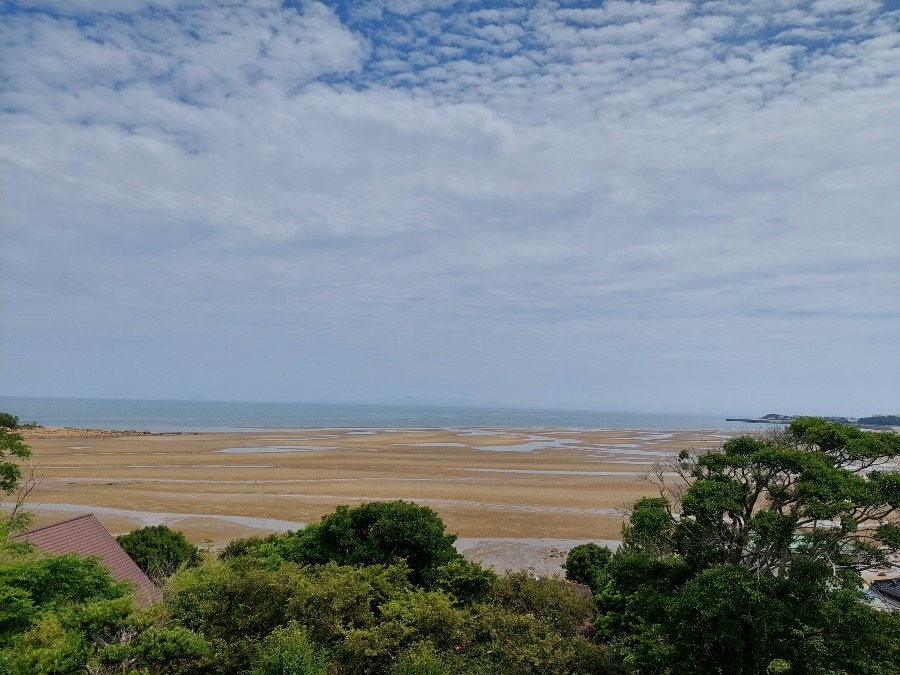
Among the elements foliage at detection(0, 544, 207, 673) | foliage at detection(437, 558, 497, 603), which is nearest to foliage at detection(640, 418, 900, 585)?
foliage at detection(437, 558, 497, 603)

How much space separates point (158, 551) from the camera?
62.4 feet

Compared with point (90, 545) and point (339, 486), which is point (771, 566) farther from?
point (339, 486)

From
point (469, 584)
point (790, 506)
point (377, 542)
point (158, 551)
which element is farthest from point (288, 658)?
point (158, 551)

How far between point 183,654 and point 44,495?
1526 inches

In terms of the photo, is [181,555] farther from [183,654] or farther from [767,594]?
[767,594]

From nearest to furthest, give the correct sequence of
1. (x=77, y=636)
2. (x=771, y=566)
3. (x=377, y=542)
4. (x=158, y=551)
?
(x=77, y=636) → (x=771, y=566) → (x=377, y=542) → (x=158, y=551)

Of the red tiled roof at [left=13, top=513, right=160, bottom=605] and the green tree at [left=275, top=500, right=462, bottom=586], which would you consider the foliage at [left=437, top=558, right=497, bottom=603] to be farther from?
the red tiled roof at [left=13, top=513, right=160, bottom=605]

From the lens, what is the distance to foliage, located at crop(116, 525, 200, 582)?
736 inches

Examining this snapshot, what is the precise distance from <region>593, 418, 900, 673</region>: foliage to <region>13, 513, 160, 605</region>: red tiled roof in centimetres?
1404

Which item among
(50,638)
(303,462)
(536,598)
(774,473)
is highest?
(774,473)

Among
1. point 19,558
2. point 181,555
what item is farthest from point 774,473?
point 181,555

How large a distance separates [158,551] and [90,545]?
118 inches

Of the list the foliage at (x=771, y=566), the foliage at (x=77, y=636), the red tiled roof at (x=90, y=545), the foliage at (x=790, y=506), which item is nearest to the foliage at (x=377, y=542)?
the red tiled roof at (x=90, y=545)

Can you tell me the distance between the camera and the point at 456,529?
30094 millimetres
